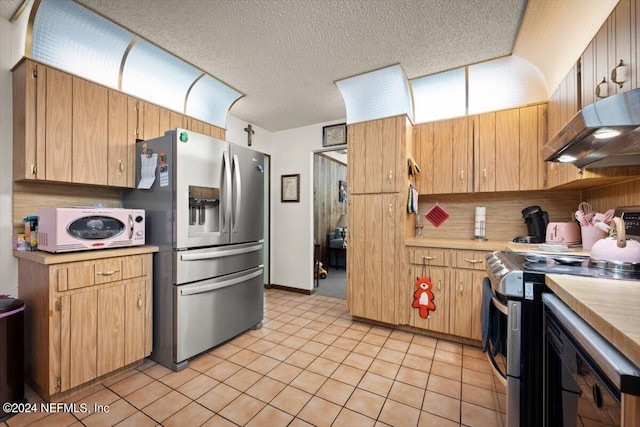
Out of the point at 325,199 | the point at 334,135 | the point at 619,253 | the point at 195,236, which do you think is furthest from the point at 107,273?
the point at 325,199

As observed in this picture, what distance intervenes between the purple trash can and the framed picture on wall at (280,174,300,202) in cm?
296

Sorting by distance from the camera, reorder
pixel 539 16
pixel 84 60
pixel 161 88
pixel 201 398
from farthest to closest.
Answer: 1. pixel 161 88
2. pixel 84 60
3. pixel 539 16
4. pixel 201 398

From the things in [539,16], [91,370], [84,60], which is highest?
[539,16]

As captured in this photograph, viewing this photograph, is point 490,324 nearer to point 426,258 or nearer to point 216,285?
point 426,258

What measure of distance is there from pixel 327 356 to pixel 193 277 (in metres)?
1.25

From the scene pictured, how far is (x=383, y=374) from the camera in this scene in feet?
6.52

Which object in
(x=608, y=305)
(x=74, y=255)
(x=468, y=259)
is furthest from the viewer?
(x=468, y=259)

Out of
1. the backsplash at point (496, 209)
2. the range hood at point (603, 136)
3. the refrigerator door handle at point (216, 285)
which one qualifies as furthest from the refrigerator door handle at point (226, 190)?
the range hood at point (603, 136)

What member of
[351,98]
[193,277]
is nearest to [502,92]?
[351,98]

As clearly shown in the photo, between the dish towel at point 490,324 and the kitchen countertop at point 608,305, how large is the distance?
0.48 meters

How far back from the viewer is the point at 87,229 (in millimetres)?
1820

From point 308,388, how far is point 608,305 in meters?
1.65

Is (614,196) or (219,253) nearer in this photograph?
(614,196)

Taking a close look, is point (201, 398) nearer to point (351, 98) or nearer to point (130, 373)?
point (130, 373)
